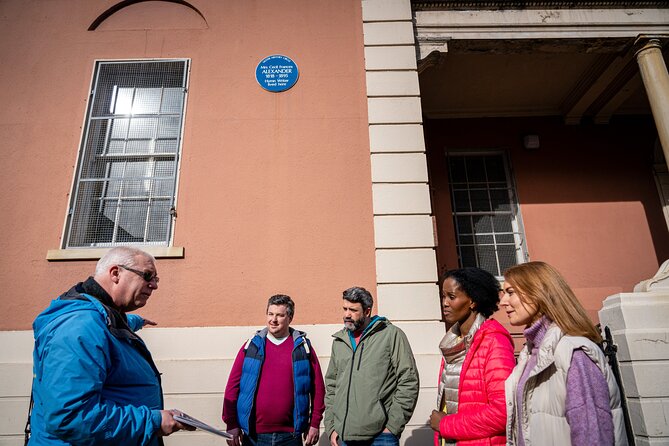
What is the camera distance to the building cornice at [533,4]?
18.0ft

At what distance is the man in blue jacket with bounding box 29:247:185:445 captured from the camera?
5.01ft

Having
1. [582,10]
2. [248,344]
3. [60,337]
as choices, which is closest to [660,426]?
[248,344]

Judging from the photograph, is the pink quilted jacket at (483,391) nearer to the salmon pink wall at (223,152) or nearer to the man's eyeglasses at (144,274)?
the man's eyeglasses at (144,274)

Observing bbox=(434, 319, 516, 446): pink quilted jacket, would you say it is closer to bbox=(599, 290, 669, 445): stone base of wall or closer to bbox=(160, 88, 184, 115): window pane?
bbox=(599, 290, 669, 445): stone base of wall

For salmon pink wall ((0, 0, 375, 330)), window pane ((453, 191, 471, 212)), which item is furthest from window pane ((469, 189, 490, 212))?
salmon pink wall ((0, 0, 375, 330))

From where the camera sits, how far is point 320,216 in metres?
4.48

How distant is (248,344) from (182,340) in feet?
3.44

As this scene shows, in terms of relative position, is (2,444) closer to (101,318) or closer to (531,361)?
(101,318)

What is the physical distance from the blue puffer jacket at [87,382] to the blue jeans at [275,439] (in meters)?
1.30

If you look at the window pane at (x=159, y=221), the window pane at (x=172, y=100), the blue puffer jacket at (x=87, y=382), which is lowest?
the blue puffer jacket at (x=87, y=382)

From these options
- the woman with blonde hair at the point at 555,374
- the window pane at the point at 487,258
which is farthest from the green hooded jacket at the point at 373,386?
the window pane at the point at 487,258

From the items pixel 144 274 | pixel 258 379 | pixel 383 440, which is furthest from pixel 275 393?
pixel 144 274

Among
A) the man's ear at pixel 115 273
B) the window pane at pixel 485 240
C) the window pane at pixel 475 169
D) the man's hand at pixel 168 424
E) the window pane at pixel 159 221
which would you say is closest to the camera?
the man's hand at pixel 168 424

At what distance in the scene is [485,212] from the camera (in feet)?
23.9
